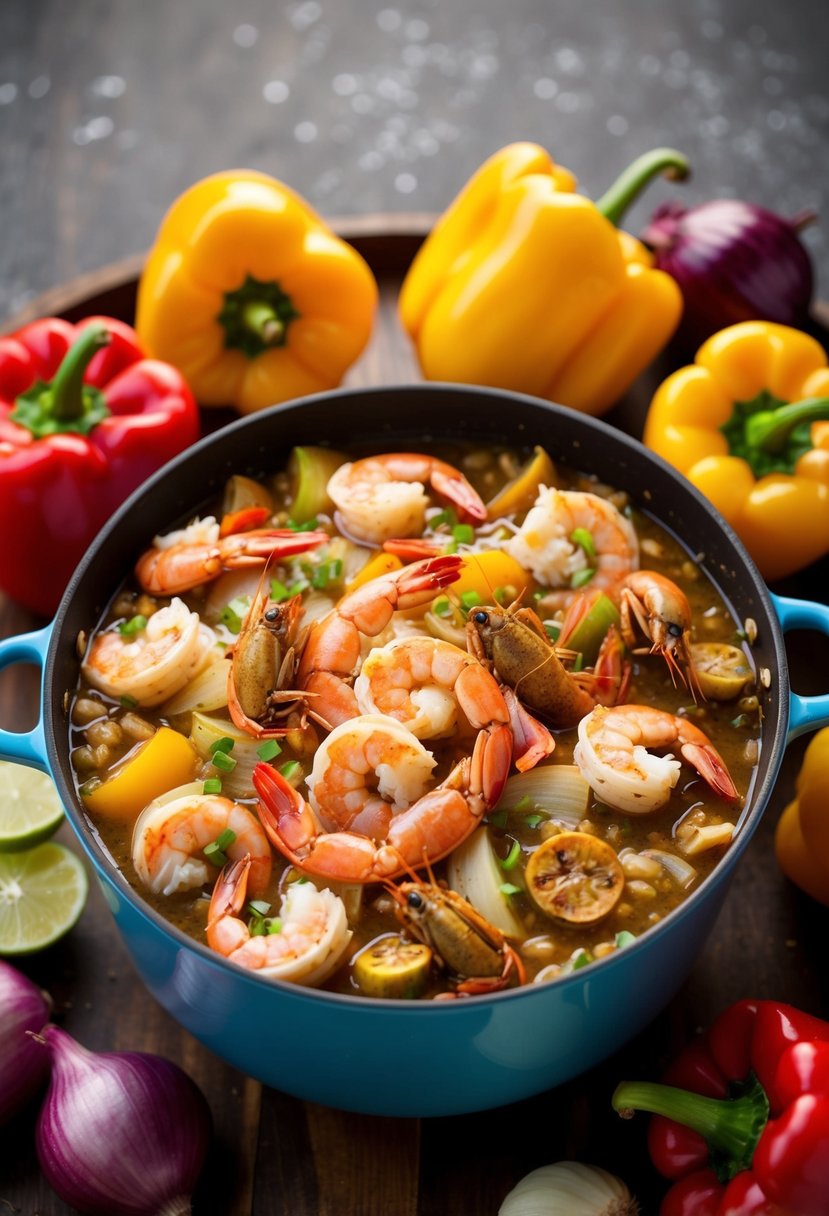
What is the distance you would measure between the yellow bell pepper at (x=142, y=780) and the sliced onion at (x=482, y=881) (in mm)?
651

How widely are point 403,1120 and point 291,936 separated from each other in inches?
27.3

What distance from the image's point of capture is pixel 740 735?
3188 mm

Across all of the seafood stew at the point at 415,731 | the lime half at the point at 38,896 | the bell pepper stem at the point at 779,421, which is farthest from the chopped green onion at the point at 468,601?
A: the lime half at the point at 38,896

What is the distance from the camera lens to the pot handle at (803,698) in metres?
2.94

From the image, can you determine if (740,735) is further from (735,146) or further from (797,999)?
(735,146)

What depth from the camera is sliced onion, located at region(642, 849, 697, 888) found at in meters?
2.93

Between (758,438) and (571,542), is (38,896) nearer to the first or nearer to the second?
(571,542)

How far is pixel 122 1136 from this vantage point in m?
2.93

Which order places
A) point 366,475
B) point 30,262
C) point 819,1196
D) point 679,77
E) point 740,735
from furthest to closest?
point 679,77 → point 30,262 → point 366,475 → point 740,735 → point 819,1196

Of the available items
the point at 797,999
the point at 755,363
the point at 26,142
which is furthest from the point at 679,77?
the point at 797,999

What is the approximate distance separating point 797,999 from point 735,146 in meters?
3.23

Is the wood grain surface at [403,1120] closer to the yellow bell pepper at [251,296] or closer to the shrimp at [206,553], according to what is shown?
the shrimp at [206,553]

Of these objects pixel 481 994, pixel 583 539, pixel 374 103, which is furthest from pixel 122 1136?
pixel 374 103

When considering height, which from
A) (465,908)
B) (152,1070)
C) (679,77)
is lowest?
(152,1070)
